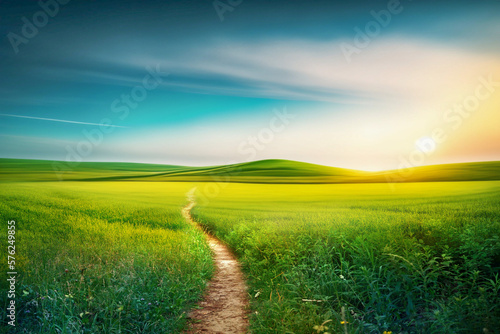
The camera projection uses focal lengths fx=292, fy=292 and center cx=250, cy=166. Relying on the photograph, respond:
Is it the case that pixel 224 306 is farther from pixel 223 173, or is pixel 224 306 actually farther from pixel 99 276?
pixel 223 173

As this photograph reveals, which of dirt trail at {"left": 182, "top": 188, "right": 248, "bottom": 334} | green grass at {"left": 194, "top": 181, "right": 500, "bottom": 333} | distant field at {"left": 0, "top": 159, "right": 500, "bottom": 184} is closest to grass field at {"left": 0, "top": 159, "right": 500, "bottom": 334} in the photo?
green grass at {"left": 194, "top": 181, "right": 500, "bottom": 333}

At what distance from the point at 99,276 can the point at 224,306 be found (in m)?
3.29

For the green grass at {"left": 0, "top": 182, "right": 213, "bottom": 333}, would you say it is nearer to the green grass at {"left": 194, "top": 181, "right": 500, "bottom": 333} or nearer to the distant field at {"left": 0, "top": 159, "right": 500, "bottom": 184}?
the green grass at {"left": 194, "top": 181, "right": 500, "bottom": 333}

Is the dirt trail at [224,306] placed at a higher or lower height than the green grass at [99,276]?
lower

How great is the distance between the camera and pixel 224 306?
7.98 m

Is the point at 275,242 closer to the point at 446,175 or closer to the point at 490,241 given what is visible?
the point at 490,241

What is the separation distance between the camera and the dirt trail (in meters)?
6.76

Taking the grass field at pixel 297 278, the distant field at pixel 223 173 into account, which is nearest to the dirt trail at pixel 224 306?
the grass field at pixel 297 278

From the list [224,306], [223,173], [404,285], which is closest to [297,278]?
[224,306]

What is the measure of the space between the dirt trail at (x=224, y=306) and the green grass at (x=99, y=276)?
0.36 m

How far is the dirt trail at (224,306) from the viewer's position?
676 centimetres

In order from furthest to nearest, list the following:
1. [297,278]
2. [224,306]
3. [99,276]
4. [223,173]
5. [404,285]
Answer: [223,173], [224,306], [297,278], [99,276], [404,285]

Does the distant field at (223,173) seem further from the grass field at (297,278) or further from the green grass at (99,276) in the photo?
the green grass at (99,276)

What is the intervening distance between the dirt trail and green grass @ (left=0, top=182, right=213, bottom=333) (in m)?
0.36
